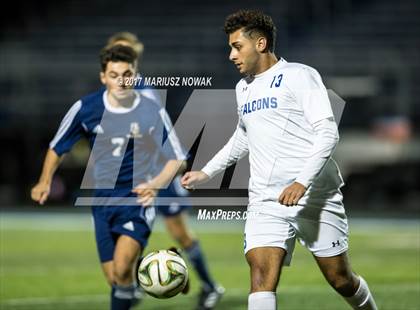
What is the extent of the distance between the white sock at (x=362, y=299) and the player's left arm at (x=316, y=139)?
1030mm

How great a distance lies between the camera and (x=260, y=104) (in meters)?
5.68

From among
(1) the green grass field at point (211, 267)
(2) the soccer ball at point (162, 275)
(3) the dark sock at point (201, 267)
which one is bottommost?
(1) the green grass field at point (211, 267)

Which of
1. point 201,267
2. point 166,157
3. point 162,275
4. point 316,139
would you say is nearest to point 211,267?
point 201,267

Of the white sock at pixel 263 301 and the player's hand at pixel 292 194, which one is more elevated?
the player's hand at pixel 292 194

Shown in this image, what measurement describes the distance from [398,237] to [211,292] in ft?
30.0

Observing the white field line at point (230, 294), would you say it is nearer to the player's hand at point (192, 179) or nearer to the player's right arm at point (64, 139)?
the player's right arm at point (64, 139)

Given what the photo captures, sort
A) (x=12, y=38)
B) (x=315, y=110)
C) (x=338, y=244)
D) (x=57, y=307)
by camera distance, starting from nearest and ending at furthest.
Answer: (x=315, y=110) → (x=338, y=244) → (x=57, y=307) → (x=12, y=38)

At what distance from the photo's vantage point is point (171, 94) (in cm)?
2380

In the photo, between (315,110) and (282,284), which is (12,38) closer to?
(282,284)

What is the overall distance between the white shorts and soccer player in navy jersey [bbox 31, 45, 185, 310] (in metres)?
1.44

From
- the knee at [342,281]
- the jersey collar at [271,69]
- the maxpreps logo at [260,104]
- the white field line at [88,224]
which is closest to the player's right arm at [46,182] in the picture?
the maxpreps logo at [260,104]

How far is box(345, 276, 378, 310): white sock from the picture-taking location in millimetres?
5953

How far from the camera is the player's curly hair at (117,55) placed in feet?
23.4

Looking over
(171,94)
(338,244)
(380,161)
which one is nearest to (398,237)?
(380,161)
